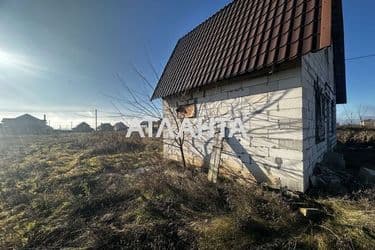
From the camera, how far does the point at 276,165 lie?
14.8 ft

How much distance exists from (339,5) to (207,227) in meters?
8.33

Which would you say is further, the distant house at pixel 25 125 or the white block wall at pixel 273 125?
the distant house at pixel 25 125

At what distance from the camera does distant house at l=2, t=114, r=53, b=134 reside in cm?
3394

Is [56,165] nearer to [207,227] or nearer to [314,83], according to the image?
[207,227]

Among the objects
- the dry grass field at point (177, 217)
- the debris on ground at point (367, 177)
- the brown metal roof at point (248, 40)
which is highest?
the brown metal roof at point (248, 40)

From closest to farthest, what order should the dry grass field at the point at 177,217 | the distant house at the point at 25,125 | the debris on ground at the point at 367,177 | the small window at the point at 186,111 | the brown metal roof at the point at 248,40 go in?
the dry grass field at the point at 177,217 < the brown metal roof at the point at 248,40 < the debris on ground at the point at 367,177 < the small window at the point at 186,111 < the distant house at the point at 25,125

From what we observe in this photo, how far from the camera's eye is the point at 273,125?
179 inches

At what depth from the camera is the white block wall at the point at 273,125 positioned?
416cm

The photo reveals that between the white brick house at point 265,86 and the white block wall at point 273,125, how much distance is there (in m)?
0.02

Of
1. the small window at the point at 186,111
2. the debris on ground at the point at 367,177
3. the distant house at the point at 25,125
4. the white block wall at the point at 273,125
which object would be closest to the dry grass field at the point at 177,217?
the white block wall at the point at 273,125

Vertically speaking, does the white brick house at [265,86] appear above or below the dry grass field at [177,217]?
above

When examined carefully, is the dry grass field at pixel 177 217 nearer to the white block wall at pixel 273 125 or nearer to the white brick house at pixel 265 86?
the white block wall at pixel 273 125

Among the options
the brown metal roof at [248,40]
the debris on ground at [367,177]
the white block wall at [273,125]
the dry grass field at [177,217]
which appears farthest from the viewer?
the debris on ground at [367,177]

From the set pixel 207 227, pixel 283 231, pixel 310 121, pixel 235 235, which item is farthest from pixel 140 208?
pixel 310 121
